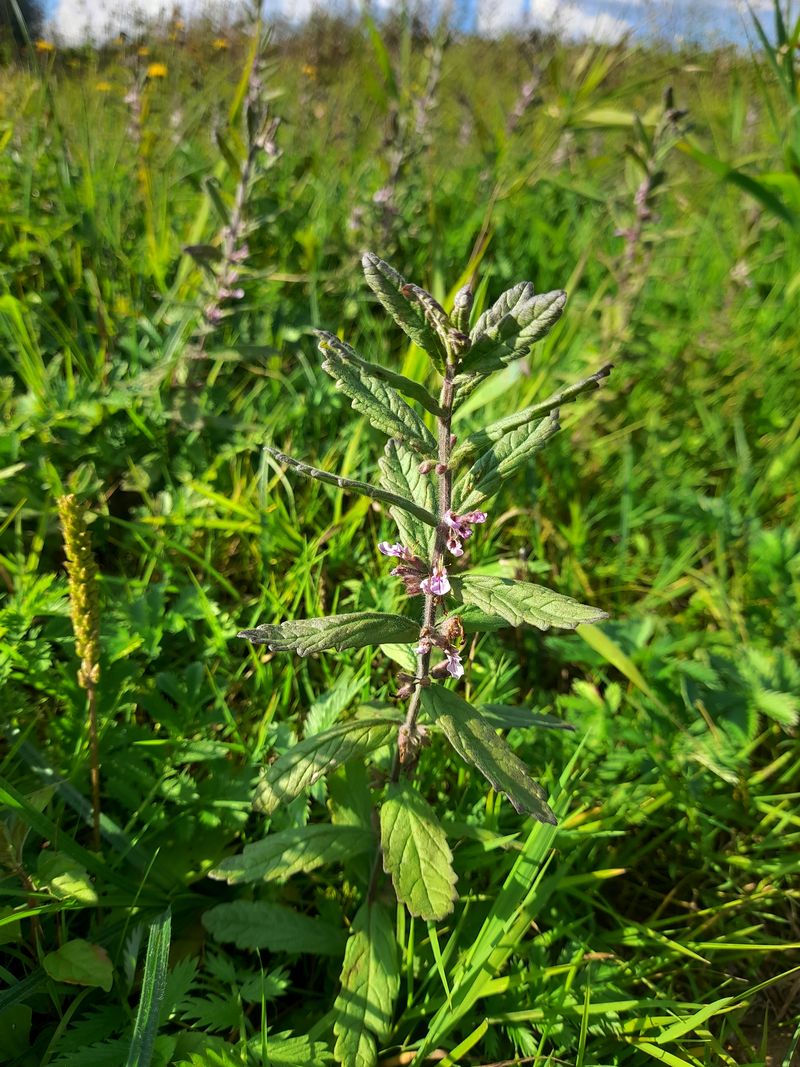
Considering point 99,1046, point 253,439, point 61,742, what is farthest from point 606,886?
point 253,439

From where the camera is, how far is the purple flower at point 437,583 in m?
1.03

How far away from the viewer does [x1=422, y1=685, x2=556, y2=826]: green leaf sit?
3.14 feet

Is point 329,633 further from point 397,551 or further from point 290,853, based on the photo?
point 290,853

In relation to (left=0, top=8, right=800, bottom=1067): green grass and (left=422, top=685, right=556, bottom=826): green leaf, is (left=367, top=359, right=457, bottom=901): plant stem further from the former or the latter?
(left=0, top=8, right=800, bottom=1067): green grass

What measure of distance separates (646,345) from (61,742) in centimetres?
267

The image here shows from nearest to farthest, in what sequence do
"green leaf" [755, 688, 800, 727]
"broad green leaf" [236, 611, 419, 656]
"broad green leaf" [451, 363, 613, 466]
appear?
"broad green leaf" [451, 363, 613, 466], "broad green leaf" [236, 611, 419, 656], "green leaf" [755, 688, 800, 727]

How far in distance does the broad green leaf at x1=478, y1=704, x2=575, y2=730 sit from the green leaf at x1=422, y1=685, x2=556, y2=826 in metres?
0.16

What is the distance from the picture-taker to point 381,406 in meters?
1.01

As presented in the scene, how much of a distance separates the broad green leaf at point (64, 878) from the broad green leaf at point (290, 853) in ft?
0.67

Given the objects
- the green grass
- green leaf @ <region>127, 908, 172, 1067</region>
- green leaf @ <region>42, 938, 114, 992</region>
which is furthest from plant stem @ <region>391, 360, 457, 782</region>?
green leaf @ <region>42, 938, 114, 992</region>

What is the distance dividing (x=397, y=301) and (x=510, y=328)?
0.51 feet

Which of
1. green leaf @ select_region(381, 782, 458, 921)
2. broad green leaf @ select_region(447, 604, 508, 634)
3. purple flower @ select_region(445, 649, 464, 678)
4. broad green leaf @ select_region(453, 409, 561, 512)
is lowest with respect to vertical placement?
green leaf @ select_region(381, 782, 458, 921)

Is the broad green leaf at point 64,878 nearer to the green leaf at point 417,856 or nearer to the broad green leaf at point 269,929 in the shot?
the broad green leaf at point 269,929

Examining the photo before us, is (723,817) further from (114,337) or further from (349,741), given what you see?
(114,337)
